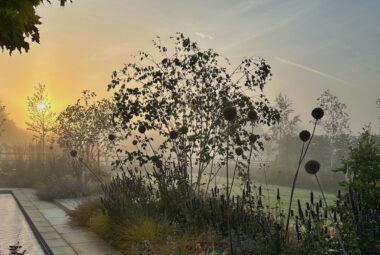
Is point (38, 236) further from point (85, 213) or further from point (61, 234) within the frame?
point (85, 213)

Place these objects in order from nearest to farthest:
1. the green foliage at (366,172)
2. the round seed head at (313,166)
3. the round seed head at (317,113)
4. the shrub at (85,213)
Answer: the round seed head at (313,166) → the round seed head at (317,113) → the green foliage at (366,172) → the shrub at (85,213)

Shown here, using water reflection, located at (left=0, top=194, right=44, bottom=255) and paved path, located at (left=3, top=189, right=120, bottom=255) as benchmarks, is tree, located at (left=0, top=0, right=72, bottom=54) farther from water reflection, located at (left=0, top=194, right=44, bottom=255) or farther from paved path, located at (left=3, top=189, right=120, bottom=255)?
paved path, located at (left=3, top=189, right=120, bottom=255)

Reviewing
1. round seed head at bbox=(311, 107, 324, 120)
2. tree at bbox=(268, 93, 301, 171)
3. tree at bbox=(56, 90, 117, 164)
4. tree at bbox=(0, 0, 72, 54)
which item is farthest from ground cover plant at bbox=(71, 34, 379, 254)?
tree at bbox=(268, 93, 301, 171)

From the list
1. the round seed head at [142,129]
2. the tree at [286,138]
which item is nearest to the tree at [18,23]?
the round seed head at [142,129]

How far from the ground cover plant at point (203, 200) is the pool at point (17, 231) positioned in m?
0.91

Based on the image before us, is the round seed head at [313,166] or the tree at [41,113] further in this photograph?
the tree at [41,113]

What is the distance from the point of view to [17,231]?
22.9 feet

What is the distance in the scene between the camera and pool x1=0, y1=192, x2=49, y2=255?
5727 mm

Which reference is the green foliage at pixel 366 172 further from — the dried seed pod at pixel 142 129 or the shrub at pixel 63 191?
the shrub at pixel 63 191

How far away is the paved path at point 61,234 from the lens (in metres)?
5.27

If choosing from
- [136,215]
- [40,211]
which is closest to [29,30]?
[136,215]

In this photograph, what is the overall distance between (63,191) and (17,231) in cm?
360

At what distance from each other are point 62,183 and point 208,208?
21.3 ft

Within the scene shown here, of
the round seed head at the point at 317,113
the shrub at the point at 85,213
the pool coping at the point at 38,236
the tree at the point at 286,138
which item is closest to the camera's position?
the round seed head at the point at 317,113
